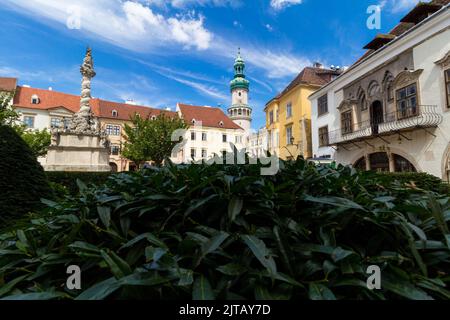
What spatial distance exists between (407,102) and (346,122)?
18.6 feet

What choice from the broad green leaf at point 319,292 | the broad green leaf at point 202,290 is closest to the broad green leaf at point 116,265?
the broad green leaf at point 202,290

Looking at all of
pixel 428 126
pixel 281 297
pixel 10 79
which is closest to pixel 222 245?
pixel 281 297

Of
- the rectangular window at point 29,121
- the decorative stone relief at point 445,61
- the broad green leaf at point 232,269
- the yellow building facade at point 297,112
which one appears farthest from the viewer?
the rectangular window at point 29,121

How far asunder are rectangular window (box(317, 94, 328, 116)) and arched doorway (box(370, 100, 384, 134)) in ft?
16.8

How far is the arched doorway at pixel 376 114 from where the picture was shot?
17.9 metres

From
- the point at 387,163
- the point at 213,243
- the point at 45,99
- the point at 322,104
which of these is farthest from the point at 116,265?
the point at 45,99

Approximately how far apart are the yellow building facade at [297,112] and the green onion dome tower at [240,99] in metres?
37.7

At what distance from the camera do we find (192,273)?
104 centimetres

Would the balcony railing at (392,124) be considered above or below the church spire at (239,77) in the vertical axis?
below

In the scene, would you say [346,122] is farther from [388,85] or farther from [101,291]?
[101,291]

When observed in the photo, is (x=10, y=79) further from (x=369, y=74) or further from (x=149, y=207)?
(x=149, y=207)

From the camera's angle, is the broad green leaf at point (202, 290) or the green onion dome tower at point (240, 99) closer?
the broad green leaf at point (202, 290)

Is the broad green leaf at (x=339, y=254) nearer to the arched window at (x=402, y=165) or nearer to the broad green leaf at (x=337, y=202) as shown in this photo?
the broad green leaf at (x=337, y=202)

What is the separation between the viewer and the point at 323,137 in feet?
79.1
